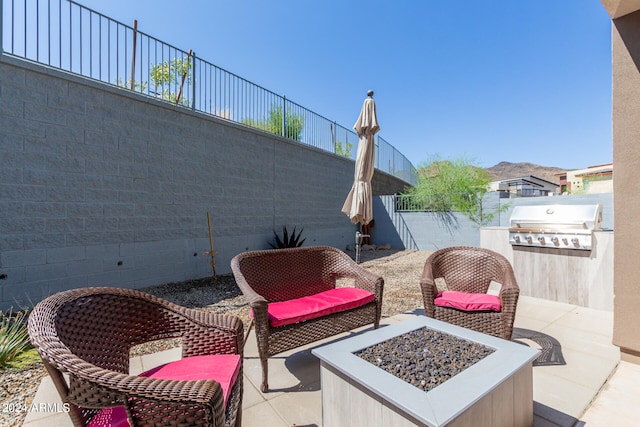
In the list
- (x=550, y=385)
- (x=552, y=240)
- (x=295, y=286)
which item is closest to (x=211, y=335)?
(x=295, y=286)

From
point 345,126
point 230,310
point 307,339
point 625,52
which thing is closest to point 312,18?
point 345,126

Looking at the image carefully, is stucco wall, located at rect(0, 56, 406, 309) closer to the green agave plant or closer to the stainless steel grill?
the green agave plant

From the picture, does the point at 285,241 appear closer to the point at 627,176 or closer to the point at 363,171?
the point at 363,171

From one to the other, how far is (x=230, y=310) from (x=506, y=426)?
329cm

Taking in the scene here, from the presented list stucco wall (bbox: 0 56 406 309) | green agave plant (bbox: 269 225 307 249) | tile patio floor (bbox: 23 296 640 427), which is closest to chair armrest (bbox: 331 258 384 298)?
tile patio floor (bbox: 23 296 640 427)

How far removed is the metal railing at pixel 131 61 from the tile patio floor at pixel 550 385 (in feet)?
14.2

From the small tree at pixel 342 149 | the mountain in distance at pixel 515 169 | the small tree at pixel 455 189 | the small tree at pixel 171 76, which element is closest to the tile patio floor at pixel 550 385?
the small tree at pixel 171 76

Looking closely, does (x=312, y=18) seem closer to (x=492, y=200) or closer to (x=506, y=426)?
(x=492, y=200)

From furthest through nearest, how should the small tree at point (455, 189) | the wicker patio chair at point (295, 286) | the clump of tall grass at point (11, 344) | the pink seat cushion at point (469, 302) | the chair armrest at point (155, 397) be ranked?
the small tree at point (455, 189), the pink seat cushion at point (469, 302), the clump of tall grass at point (11, 344), the wicker patio chair at point (295, 286), the chair armrest at point (155, 397)

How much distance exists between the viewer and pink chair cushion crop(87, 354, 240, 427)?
1197 mm

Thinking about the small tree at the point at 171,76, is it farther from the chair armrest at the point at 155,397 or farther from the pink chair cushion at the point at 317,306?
the chair armrest at the point at 155,397

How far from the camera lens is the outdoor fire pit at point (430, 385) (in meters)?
1.16

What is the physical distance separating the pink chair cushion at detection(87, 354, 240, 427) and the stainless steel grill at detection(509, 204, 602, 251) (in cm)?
423

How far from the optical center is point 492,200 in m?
8.68
